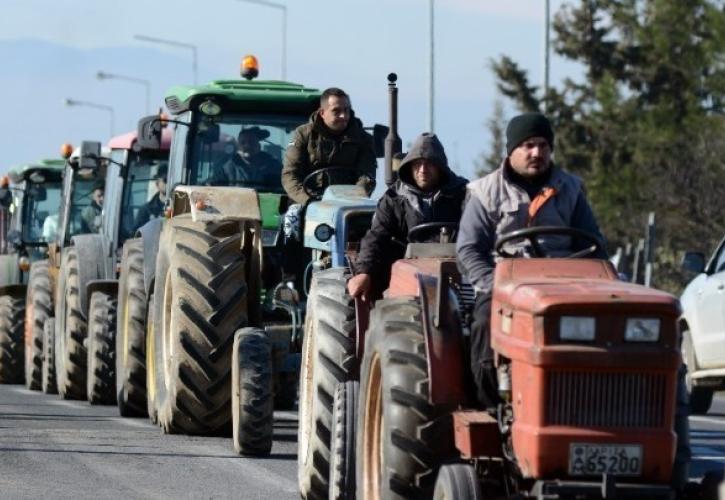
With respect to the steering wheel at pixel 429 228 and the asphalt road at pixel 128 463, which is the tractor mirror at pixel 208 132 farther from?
the steering wheel at pixel 429 228

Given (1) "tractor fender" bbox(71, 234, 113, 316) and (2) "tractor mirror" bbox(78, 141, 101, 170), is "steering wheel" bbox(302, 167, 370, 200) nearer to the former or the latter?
(1) "tractor fender" bbox(71, 234, 113, 316)

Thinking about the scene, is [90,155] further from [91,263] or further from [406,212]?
[406,212]

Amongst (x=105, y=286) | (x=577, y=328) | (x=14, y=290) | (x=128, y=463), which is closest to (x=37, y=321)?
(x=14, y=290)

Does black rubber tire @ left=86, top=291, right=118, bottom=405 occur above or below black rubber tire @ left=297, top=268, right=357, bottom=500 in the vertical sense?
below

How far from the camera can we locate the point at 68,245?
2509 centimetres

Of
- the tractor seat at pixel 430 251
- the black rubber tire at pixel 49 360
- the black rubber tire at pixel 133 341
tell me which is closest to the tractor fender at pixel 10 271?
the black rubber tire at pixel 49 360

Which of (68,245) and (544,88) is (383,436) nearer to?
(68,245)

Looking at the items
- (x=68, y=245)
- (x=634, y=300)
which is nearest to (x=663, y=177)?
(x=68, y=245)

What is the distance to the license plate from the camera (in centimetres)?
849

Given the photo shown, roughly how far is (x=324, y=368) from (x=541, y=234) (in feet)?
9.34

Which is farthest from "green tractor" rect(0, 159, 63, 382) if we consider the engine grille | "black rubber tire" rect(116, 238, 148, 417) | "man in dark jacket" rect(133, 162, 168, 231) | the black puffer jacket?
the engine grille

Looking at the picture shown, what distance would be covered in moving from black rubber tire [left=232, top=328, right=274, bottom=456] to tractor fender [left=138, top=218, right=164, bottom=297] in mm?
3069

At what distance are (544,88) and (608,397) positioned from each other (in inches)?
1194

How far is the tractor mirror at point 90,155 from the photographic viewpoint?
2277 centimetres
